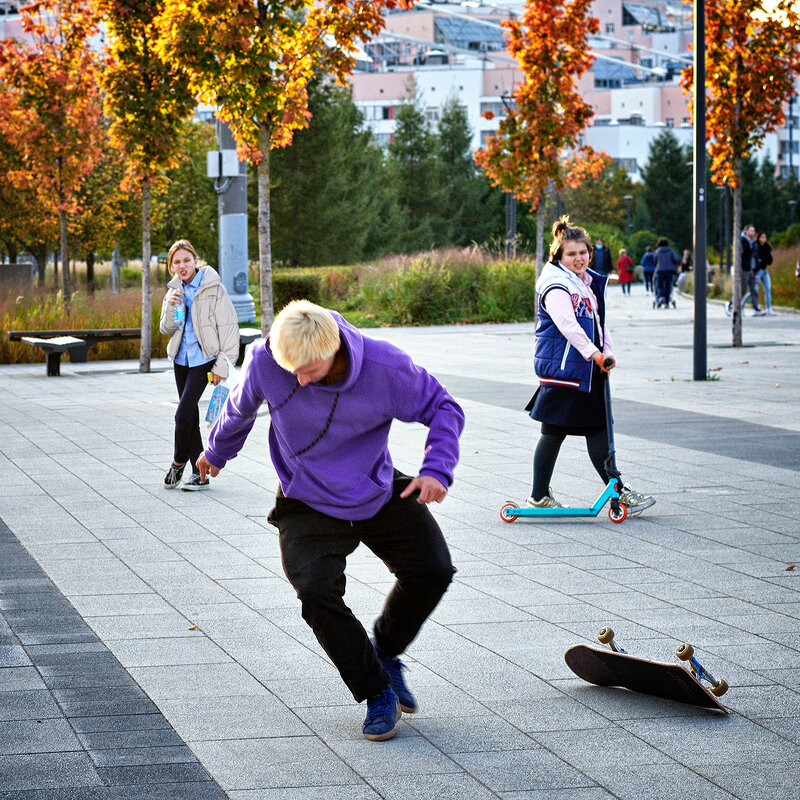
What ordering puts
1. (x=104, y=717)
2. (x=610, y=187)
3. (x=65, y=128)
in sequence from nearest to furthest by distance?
(x=104, y=717)
(x=65, y=128)
(x=610, y=187)

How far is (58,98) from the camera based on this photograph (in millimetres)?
21484

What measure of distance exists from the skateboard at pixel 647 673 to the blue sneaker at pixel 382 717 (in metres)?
0.77

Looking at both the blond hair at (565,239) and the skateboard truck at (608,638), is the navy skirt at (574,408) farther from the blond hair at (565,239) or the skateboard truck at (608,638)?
the skateboard truck at (608,638)

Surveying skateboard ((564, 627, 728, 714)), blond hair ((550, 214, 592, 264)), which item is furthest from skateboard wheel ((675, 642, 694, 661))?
blond hair ((550, 214, 592, 264))

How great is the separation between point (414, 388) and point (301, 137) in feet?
161

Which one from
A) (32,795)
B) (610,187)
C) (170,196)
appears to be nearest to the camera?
(32,795)

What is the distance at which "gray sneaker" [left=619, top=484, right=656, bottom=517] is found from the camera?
754 cm

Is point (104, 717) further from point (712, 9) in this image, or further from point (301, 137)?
point (301, 137)

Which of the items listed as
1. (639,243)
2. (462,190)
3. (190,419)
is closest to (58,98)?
(190,419)

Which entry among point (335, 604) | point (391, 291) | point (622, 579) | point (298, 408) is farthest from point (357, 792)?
point (391, 291)

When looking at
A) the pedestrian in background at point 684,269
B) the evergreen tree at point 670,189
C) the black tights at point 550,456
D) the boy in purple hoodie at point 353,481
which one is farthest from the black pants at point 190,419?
the evergreen tree at point 670,189

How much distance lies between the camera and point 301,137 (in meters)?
51.8

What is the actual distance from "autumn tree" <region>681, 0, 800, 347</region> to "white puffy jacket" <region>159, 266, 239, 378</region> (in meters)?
10.4

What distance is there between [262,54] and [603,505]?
277 inches
